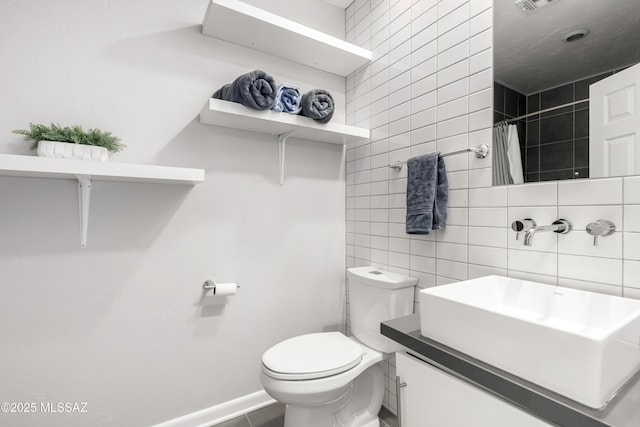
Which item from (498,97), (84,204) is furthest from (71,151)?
(498,97)

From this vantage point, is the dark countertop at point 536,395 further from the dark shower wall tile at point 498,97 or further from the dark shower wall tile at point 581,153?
the dark shower wall tile at point 498,97

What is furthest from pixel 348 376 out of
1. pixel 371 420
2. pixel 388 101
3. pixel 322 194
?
pixel 388 101

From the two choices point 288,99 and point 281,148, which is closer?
point 288,99

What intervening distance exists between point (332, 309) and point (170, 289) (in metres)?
0.99

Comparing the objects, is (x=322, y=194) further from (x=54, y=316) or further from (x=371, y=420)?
(x=54, y=316)

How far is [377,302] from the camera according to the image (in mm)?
1494

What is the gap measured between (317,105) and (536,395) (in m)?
1.39

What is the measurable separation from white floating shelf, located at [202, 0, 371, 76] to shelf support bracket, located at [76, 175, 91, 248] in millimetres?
951

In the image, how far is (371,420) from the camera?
150cm

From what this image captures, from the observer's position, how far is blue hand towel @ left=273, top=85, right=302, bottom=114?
1.51 m

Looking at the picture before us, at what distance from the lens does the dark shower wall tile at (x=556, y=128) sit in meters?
0.98

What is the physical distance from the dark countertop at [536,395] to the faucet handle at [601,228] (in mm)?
380

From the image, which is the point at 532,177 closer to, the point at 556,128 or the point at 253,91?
the point at 556,128

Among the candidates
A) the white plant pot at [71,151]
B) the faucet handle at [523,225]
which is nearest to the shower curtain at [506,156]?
the faucet handle at [523,225]
